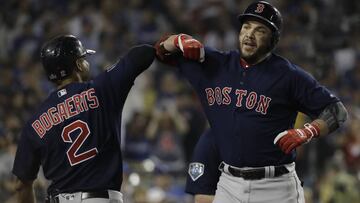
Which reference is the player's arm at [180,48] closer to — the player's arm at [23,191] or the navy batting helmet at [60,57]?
the navy batting helmet at [60,57]

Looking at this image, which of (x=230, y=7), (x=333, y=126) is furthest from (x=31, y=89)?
(x=333, y=126)

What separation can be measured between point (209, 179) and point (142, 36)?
25.0ft

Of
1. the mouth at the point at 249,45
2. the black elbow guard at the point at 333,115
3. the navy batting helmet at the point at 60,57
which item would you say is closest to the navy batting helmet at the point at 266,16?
the mouth at the point at 249,45

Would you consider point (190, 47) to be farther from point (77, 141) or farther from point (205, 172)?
point (205, 172)

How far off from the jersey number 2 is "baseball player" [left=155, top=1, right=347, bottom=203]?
0.84 metres

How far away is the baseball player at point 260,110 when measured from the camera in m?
5.06

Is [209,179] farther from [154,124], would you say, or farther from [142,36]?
[142,36]

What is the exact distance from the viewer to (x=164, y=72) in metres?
12.6

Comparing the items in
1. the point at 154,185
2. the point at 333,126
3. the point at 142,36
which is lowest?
the point at 154,185

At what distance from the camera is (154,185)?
9953mm

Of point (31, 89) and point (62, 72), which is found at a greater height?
point (62, 72)

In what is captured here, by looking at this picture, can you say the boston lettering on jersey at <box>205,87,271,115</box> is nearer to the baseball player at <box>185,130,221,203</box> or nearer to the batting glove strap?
the batting glove strap

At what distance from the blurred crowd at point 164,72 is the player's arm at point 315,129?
4115 millimetres

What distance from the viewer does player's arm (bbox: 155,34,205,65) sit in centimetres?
523
